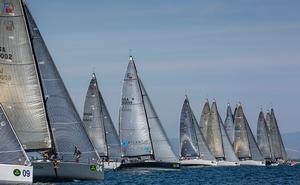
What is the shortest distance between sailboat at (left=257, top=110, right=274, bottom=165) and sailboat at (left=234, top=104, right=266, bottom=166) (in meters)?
4.83

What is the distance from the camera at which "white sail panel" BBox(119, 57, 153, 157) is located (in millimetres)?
82375

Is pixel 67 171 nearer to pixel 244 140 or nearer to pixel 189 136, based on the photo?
pixel 189 136

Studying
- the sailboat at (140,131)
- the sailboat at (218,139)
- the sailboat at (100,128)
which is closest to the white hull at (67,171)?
the sailboat at (140,131)

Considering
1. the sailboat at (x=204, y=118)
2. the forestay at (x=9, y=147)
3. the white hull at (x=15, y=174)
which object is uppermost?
the sailboat at (x=204, y=118)

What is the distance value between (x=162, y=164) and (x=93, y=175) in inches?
1129

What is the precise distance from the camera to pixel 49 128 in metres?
51.8

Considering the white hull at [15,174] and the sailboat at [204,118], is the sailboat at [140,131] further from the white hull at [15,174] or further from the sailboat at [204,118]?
the sailboat at [204,118]

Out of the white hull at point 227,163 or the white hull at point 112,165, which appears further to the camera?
the white hull at point 227,163

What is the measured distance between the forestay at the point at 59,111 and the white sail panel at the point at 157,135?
29232 mm

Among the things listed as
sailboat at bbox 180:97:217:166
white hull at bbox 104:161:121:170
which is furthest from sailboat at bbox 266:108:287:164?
white hull at bbox 104:161:121:170

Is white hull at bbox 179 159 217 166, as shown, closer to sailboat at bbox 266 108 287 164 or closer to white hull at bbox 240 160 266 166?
white hull at bbox 240 160 266 166

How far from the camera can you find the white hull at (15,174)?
43.8 m

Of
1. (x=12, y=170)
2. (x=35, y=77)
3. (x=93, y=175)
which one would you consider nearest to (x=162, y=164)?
(x=93, y=175)

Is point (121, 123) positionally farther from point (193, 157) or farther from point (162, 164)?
point (193, 157)
